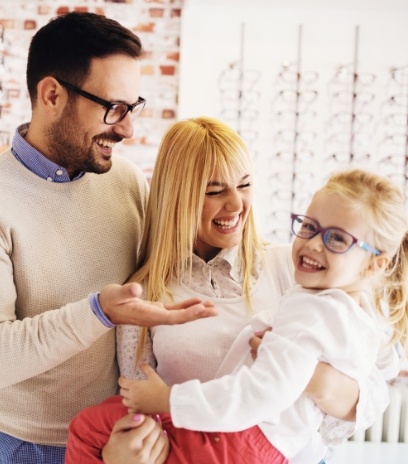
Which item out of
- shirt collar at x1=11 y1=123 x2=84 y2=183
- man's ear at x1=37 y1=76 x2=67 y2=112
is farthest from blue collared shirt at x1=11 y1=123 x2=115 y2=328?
man's ear at x1=37 y1=76 x2=67 y2=112

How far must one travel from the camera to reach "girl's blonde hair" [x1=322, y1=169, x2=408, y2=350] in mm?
1277

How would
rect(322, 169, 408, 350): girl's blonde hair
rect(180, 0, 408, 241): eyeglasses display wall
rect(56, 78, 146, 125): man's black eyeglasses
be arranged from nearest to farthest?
rect(322, 169, 408, 350): girl's blonde hair < rect(56, 78, 146, 125): man's black eyeglasses < rect(180, 0, 408, 241): eyeglasses display wall

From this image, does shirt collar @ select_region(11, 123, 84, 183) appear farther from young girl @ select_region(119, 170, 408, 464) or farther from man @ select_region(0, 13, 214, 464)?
young girl @ select_region(119, 170, 408, 464)

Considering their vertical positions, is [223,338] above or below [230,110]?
below

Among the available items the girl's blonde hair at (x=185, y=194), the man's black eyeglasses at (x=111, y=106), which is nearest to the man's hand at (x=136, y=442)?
the girl's blonde hair at (x=185, y=194)

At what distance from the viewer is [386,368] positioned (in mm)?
1482

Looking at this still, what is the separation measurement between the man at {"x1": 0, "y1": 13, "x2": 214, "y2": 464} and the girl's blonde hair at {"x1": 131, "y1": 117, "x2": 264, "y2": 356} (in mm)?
128

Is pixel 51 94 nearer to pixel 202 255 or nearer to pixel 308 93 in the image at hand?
pixel 202 255

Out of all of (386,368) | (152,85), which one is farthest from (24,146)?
(152,85)

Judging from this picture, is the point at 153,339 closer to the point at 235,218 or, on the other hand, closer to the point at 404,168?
the point at 235,218

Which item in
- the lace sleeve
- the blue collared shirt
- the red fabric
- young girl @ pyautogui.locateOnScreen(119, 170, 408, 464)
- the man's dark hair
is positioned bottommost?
the red fabric

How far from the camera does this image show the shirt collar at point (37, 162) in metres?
1.60

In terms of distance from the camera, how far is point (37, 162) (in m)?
1.60

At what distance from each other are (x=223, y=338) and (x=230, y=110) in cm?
342
